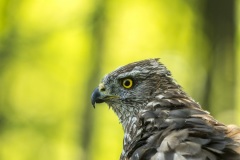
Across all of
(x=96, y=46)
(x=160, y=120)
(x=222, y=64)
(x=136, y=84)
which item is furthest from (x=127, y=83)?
(x=96, y=46)

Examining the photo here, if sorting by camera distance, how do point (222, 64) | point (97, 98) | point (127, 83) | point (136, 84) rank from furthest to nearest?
point (222, 64)
point (97, 98)
point (127, 83)
point (136, 84)

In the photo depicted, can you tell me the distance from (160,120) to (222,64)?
6.99 meters

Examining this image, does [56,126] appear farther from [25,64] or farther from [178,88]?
[178,88]

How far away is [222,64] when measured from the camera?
42.7 feet

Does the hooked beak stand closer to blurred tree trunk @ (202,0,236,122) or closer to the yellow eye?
the yellow eye

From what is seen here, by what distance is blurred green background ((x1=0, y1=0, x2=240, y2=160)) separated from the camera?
949 inches

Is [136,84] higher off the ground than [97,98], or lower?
higher

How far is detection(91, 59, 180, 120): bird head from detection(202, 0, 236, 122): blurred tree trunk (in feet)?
17.7

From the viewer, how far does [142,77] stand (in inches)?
285

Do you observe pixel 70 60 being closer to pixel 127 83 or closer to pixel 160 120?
pixel 127 83

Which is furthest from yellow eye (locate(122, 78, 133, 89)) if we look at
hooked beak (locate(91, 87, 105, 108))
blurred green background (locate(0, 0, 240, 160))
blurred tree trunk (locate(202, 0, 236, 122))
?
blurred green background (locate(0, 0, 240, 160))

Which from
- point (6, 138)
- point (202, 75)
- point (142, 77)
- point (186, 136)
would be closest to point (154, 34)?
point (6, 138)

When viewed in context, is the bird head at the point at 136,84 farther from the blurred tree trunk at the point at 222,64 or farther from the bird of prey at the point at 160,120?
the blurred tree trunk at the point at 222,64

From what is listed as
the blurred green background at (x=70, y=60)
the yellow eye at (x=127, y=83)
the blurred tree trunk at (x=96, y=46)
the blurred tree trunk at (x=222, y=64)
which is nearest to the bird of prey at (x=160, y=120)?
the yellow eye at (x=127, y=83)
